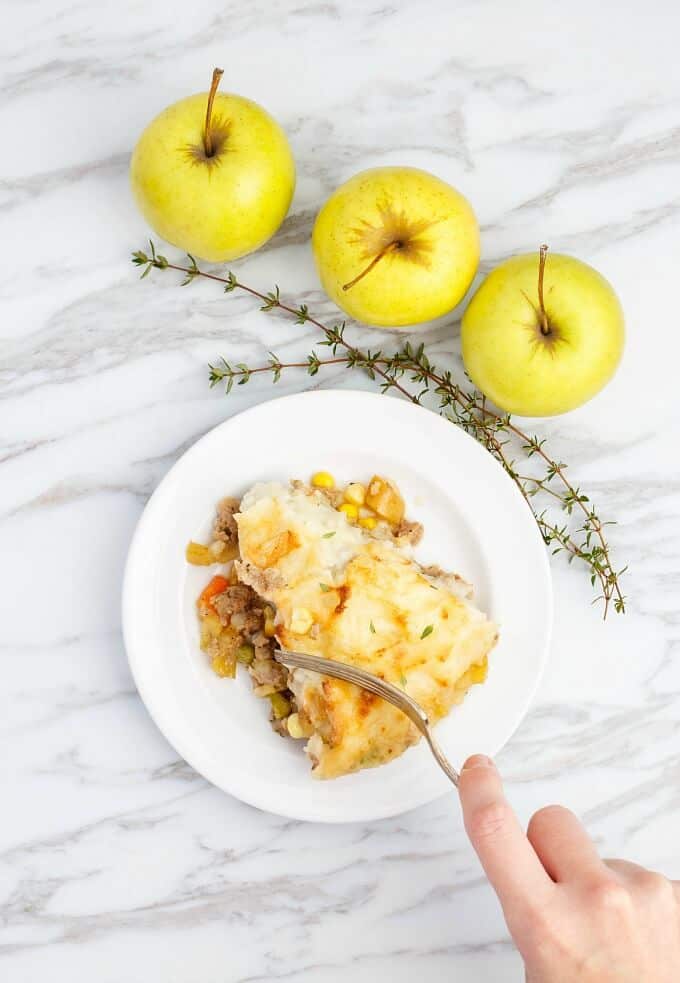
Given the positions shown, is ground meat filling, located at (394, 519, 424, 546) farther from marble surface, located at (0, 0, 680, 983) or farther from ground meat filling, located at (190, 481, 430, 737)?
marble surface, located at (0, 0, 680, 983)

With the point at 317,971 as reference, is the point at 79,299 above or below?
above

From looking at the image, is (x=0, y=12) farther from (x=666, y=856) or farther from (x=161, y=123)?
(x=666, y=856)

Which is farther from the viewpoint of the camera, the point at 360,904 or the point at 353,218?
the point at 360,904

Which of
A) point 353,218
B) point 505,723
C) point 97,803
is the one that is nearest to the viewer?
point 353,218

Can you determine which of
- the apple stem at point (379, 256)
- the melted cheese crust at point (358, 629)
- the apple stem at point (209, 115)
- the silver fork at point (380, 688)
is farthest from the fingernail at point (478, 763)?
the apple stem at point (209, 115)

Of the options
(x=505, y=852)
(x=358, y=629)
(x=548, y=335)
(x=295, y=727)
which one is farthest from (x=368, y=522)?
(x=505, y=852)

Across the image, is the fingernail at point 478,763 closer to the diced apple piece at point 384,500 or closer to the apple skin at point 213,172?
the diced apple piece at point 384,500

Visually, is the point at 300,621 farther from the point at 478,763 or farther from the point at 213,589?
the point at 478,763

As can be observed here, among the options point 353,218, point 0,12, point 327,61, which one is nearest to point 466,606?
point 353,218
